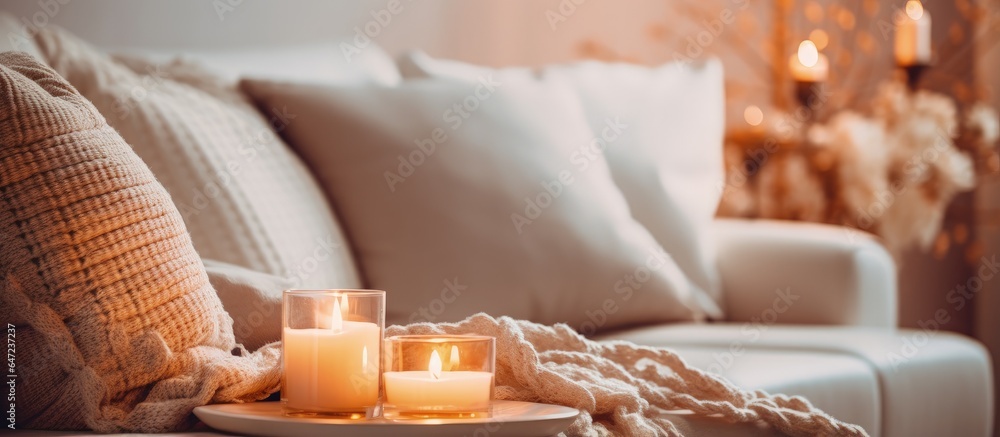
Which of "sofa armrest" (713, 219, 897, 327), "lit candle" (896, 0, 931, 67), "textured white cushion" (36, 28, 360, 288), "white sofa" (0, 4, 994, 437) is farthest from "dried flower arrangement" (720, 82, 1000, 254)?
"textured white cushion" (36, 28, 360, 288)

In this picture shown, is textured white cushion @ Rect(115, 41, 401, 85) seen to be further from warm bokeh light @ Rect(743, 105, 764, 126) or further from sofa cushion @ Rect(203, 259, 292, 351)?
warm bokeh light @ Rect(743, 105, 764, 126)

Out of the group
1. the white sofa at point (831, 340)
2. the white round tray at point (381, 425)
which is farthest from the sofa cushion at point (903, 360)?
the white round tray at point (381, 425)

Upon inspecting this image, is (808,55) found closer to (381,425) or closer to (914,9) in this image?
(914,9)

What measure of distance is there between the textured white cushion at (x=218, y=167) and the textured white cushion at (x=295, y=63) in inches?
5.1

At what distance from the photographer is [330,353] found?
2.65 feet

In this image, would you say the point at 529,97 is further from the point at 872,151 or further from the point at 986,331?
the point at 986,331

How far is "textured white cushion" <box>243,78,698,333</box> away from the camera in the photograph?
161 cm

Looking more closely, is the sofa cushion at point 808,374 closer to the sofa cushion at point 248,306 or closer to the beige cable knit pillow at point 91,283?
the sofa cushion at point 248,306

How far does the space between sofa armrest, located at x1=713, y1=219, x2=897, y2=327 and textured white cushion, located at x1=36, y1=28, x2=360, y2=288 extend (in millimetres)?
840

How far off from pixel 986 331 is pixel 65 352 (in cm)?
319

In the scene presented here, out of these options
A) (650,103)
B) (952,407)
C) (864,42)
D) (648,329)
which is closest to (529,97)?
(650,103)

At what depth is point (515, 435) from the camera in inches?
30.3

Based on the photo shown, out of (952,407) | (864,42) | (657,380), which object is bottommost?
(952,407)

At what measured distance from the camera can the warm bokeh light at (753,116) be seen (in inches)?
132
